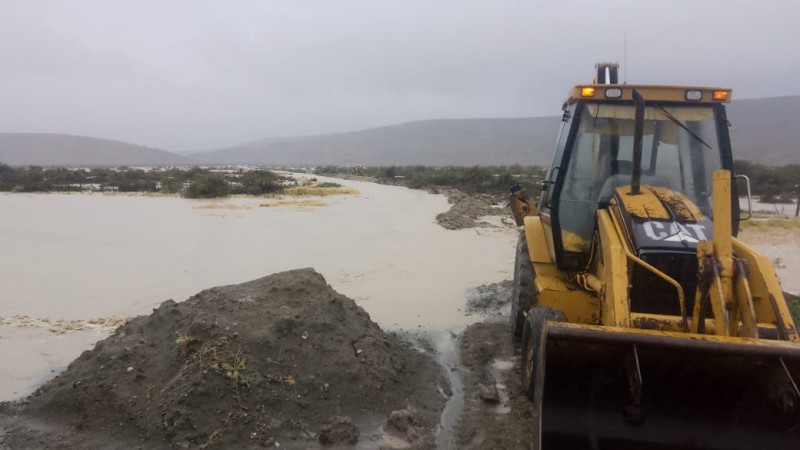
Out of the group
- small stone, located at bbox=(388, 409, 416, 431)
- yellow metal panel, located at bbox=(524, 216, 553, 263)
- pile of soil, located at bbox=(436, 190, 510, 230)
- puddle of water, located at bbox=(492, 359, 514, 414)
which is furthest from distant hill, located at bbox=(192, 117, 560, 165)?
small stone, located at bbox=(388, 409, 416, 431)

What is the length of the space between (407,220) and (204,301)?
12119 millimetres

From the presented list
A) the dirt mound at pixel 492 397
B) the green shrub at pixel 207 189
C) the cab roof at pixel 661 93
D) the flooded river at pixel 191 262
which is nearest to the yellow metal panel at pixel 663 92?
the cab roof at pixel 661 93

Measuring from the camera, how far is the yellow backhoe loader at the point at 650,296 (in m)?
2.97

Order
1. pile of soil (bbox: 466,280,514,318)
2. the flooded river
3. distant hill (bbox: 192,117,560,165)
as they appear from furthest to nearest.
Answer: distant hill (bbox: 192,117,560,165) < pile of soil (bbox: 466,280,514,318) < the flooded river

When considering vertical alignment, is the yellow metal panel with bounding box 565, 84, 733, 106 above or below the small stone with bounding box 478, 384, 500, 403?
above

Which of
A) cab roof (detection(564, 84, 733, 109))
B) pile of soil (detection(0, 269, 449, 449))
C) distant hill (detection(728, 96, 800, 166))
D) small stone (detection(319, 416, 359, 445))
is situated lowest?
small stone (detection(319, 416, 359, 445))

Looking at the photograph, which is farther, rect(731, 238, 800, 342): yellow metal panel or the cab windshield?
the cab windshield

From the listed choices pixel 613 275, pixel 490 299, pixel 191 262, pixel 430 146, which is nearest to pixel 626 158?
pixel 613 275

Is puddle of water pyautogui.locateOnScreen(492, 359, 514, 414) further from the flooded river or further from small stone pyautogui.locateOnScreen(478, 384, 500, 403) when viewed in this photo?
the flooded river

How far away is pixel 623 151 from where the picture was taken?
191 inches

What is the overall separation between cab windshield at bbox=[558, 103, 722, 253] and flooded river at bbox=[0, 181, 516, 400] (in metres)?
2.79

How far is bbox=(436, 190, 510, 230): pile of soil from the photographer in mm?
15852

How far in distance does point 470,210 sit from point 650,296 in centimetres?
1499

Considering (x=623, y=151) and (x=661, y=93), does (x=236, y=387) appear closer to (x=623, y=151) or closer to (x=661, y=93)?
(x=623, y=151)
